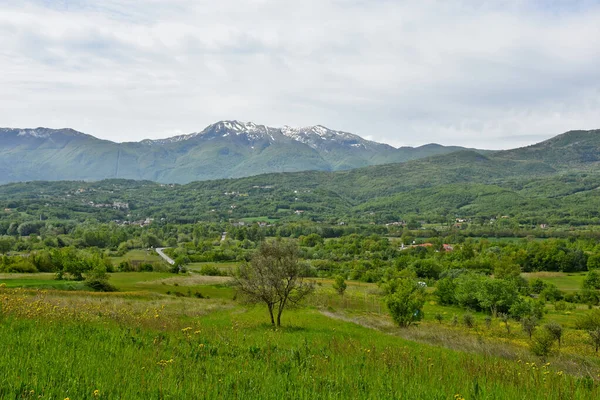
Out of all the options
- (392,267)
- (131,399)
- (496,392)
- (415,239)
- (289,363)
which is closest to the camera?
(131,399)

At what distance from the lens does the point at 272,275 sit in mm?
24891

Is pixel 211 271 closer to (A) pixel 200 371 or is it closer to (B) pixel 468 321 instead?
(B) pixel 468 321

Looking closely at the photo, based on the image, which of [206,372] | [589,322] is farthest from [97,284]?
[589,322]

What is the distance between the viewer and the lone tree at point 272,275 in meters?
25.0

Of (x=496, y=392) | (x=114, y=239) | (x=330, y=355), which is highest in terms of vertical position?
(x=496, y=392)

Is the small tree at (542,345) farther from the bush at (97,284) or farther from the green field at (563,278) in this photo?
the green field at (563,278)

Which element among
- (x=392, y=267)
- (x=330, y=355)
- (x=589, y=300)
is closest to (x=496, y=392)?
(x=330, y=355)

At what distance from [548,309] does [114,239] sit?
122m

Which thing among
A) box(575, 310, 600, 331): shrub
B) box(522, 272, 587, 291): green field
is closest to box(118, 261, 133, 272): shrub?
box(575, 310, 600, 331): shrub

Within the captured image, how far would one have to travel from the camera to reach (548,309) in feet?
209

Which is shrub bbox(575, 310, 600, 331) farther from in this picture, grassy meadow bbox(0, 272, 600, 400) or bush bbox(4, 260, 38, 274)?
bush bbox(4, 260, 38, 274)

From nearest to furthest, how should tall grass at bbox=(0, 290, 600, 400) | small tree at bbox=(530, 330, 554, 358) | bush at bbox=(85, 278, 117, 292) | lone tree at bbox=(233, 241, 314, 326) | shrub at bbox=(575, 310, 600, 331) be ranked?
tall grass at bbox=(0, 290, 600, 400), small tree at bbox=(530, 330, 554, 358), lone tree at bbox=(233, 241, 314, 326), shrub at bbox=(575, 310, 600, 331), bush at bbox=(85, 278, 117, 292)

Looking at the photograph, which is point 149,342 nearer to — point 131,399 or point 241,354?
point 241,354

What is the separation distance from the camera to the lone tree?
2505 cm
